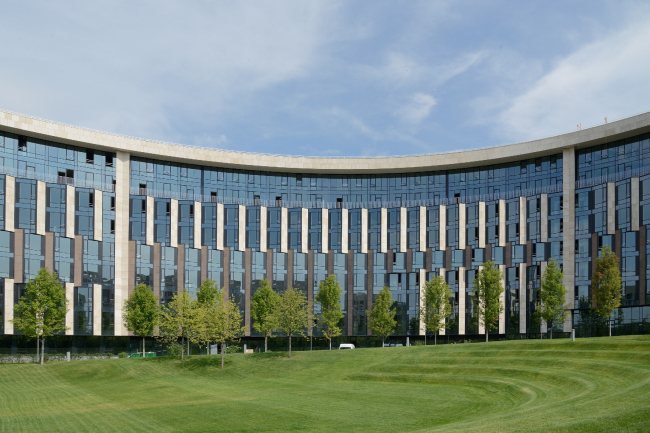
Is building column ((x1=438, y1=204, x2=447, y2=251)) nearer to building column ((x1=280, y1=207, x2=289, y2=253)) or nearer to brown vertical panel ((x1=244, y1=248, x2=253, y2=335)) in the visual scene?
building column ((x1=280, y1=207, x2=289, y2=253))

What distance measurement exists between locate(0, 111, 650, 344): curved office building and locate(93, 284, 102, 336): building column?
0.55 ft

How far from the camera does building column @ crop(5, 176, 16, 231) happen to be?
78.7m

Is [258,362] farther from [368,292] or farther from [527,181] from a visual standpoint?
[527,181]

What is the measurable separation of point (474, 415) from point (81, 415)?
22457 mm

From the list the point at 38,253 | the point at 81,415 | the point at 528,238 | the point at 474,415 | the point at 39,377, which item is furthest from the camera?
the point at 528,238

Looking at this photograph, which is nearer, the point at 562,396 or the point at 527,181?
the point at 562,396

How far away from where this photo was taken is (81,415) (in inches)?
1523

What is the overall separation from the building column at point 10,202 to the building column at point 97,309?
12.7 meters

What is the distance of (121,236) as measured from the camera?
290 ft

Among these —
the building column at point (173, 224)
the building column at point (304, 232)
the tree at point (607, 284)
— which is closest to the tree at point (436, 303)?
the tree at point (607, 284)

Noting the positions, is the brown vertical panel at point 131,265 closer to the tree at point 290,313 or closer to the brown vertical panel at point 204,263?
the brown vertical panel at point 204,263

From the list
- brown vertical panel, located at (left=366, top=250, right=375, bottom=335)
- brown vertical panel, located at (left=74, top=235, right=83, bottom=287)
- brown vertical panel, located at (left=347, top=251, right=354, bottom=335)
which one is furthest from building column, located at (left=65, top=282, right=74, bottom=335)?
brown vertical panel, located at (left=366, top=250, right=375, bottom=335)

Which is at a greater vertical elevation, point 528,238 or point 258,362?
point 528,238

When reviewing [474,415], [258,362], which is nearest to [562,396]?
[474,415]
